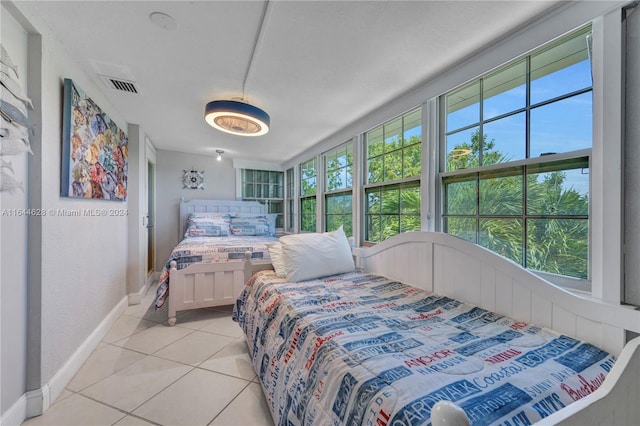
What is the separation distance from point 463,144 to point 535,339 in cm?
126

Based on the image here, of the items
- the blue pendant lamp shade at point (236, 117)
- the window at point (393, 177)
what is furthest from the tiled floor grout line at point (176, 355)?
the blue pendant lamp shade at point (236, 117)

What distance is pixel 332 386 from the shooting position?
92cm

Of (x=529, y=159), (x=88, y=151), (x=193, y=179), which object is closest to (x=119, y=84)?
(x=88, y=151)

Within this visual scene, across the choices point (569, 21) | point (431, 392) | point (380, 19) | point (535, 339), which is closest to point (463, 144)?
point (569, 21)

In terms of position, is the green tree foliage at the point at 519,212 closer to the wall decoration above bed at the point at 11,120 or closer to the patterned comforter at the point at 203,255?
the patterned comforter at the point at 203,255

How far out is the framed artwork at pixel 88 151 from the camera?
1693 millimetres

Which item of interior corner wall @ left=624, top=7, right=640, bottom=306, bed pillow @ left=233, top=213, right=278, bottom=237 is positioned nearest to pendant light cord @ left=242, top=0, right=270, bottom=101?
interior corner wall @ left=624, top=7, right=640, bottom=306

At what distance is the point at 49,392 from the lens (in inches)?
58.3

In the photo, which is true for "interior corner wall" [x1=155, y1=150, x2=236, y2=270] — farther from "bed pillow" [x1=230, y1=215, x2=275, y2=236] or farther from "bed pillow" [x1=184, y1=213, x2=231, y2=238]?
"bed pillow" [x1=230, y1=215, x2=275, y2=236]

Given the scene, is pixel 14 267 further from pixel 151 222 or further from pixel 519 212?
pixel 151 222

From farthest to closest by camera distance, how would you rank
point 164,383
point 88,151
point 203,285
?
point 203,285
point 88,151
point 164,383

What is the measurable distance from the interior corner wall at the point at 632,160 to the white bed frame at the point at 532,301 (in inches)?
5.4

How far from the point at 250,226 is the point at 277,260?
2.26 m

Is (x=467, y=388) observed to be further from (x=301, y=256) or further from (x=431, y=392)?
(x=301, y=256)
